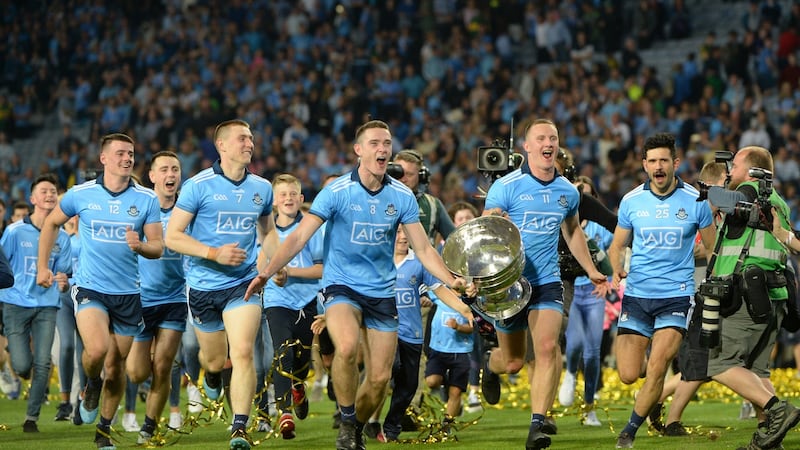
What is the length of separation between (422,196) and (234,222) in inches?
120

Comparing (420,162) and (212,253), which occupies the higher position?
(420,162)

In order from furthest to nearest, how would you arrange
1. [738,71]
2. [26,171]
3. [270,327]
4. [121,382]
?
[26,171], [738,71], [270,327], [121,382]

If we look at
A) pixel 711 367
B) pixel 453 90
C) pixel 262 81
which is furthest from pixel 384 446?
pixel 262 81

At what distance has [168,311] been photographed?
11.2 m

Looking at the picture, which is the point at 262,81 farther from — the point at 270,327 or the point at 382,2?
the point at 270,327

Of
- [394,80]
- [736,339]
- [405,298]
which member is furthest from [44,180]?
[394,80]

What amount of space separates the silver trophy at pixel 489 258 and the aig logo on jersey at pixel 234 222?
1701 mm

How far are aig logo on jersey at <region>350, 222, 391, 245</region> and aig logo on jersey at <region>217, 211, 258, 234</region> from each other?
0.97m

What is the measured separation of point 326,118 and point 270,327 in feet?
53.2

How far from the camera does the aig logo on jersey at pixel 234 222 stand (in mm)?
10273

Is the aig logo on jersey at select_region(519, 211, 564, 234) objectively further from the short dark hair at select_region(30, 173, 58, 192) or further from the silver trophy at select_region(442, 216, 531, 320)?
the short dark hair at select_region(30, 173, 58, 192)

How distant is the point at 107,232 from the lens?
1080 centimetres

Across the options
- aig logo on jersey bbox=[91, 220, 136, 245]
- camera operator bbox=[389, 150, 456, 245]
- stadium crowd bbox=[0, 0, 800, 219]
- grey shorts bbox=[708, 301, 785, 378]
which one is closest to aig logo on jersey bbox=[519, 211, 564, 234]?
grey shorts bbox=[708, 301, 785, 378]

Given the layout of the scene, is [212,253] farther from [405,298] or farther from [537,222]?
[537,222]
